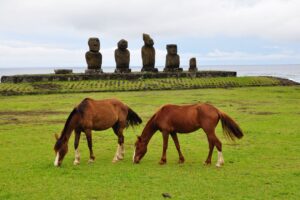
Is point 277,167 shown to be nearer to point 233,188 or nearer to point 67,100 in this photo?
point 233,188

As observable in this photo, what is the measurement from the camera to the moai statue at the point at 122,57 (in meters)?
49.7

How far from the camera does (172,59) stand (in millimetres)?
52719

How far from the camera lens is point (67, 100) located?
34.5m

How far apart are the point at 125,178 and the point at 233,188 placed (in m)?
2.69

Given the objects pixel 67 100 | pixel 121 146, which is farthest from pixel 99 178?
pixel 67 100

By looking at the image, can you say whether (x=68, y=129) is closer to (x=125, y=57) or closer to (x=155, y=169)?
(x=155, y=169)

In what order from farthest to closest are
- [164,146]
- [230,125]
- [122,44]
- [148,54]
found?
[148,54] < [122,44] < [164,146] < [230,125]

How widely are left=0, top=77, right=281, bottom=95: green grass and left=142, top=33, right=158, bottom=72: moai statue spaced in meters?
4.15

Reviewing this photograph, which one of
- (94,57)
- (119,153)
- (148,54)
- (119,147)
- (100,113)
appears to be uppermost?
(148,54)

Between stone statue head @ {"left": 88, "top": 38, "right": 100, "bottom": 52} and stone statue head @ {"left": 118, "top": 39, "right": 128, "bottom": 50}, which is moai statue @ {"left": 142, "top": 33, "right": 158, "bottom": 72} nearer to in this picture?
stone statue head @ {"left": 118, "top": 39, "right": 128, "bottom": 50}

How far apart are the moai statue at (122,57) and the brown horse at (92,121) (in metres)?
36.3

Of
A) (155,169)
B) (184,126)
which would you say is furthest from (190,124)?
(155,169)

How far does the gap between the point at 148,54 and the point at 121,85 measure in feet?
26.9

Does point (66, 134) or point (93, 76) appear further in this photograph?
point (93, 76)
